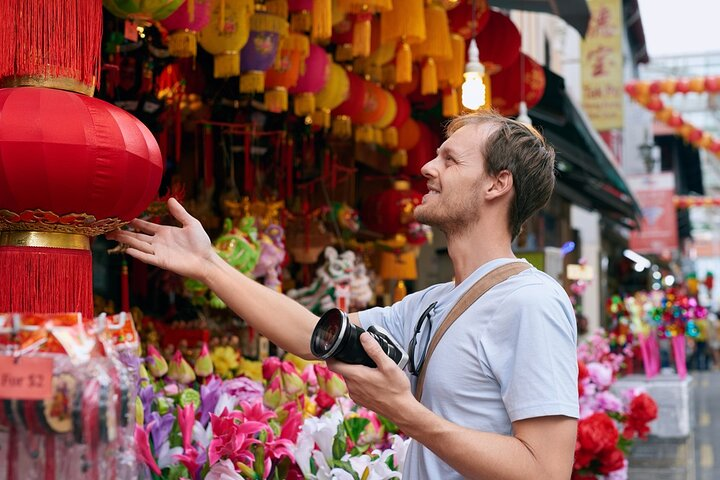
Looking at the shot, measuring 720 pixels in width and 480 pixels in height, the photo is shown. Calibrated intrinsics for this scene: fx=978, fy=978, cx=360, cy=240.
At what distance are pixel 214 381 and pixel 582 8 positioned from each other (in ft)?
13.5

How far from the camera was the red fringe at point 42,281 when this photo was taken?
6.92ft

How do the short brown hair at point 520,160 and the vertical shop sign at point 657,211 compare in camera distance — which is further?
the vertical shop sign at point 657,211

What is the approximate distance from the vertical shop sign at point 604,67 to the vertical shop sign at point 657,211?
5717mm

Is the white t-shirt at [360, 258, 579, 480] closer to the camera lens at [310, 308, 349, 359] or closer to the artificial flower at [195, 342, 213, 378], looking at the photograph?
the camera lens at [310, 308, 349, 359]

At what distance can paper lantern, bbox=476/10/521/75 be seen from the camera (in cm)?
696

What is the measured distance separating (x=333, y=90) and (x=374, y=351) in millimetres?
3993

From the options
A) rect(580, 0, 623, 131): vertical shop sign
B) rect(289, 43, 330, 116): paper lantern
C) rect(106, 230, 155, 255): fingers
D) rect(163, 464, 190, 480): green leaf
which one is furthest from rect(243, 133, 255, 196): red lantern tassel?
rect(580, 0, 623, 131): vertical shop sign

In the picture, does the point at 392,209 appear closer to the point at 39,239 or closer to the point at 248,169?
the point at 248,169

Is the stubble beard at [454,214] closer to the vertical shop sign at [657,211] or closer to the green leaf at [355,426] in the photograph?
the green leaf at [355,426]

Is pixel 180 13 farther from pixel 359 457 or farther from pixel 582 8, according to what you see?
pixel 582 8

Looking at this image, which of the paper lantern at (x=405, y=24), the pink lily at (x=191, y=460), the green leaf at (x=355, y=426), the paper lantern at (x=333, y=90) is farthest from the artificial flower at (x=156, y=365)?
the paper lantern at (x=405, y=24)

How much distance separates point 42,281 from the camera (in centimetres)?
213

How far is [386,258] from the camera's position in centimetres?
830

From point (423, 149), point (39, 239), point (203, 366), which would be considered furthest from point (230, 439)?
point (423, 149)
